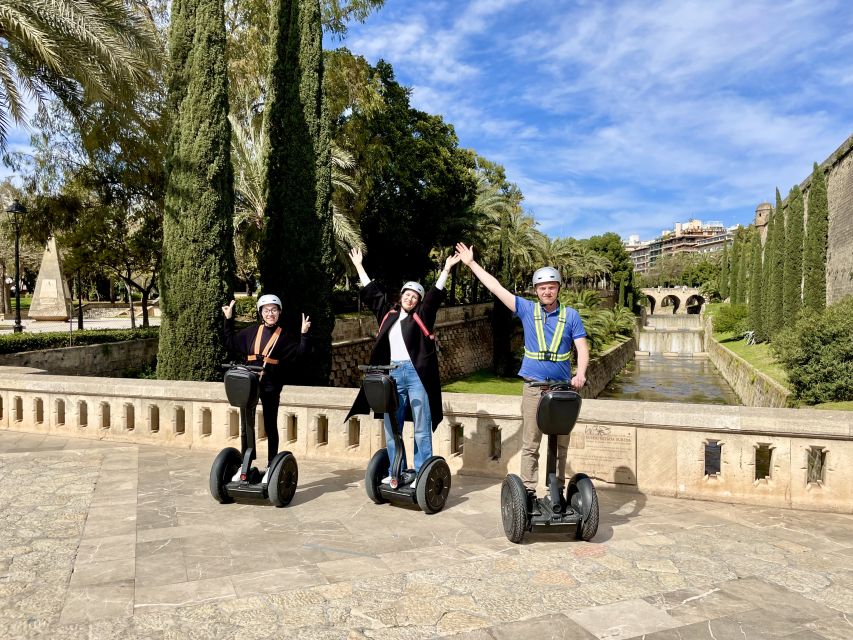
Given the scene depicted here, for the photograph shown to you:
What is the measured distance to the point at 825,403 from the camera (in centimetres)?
1360

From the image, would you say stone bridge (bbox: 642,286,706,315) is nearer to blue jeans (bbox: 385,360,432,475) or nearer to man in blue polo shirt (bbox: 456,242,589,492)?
blue jeans (bbox: 385,360,432,475)

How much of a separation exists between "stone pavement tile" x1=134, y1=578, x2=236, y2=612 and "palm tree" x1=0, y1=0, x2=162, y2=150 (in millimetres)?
8986

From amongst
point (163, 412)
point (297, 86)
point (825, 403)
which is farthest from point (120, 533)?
point (825, 403)

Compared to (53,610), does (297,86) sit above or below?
above

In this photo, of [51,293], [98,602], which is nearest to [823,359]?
[98,602]

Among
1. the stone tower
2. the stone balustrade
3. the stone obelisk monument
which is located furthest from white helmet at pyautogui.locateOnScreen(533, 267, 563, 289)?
Result: the stone tower

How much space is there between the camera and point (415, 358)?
4.73m

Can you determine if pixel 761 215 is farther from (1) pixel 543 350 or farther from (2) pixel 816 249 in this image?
(1) pixel 543 350

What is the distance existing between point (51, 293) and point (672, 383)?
31.8m

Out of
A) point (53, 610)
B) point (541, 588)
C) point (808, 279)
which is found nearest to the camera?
point (53, 610)

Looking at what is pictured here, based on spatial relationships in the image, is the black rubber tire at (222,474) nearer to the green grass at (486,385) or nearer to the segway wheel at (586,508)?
the segway wheel at (586,508)

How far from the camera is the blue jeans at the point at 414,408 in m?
4.75

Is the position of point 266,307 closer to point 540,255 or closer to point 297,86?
point 297,86

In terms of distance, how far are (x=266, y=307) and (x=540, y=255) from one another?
4506 centimetres
